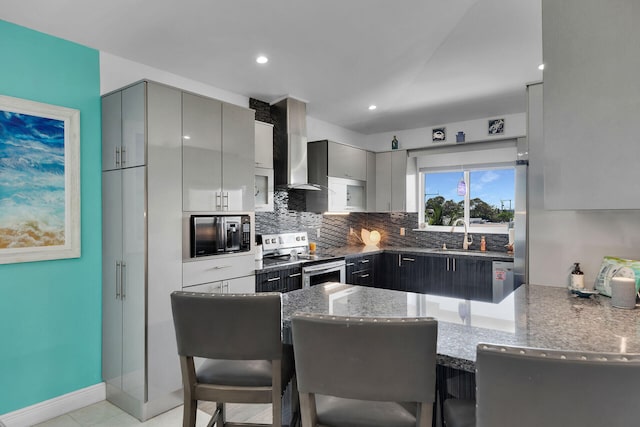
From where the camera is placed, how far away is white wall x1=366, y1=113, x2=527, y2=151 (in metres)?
4.75

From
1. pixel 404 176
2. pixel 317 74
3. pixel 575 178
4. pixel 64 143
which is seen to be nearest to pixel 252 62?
pixel 317 74

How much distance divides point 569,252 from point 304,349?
75.5 inches

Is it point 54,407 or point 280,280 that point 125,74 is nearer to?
point 280,280

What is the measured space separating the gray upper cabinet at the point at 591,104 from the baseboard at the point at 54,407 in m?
3.25

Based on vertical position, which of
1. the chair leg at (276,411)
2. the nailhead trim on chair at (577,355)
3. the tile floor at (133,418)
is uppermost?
the nailhead trim on chair at (577,355)

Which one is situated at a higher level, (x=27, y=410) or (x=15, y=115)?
(x=15, y=115)

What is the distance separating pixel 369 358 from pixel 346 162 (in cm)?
407

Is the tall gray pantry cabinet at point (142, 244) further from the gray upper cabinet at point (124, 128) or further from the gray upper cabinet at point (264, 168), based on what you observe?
the gray upper cabinet at point (264, 168)

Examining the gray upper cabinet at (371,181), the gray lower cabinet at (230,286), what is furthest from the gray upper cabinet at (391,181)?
the gray lower cabinet at (230,286)

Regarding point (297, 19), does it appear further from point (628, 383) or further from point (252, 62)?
point (628, 383)

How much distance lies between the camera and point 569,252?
2207 millimetres

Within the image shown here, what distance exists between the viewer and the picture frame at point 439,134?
17.4ft

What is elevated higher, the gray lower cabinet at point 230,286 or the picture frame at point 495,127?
the picture frame at point 495,127

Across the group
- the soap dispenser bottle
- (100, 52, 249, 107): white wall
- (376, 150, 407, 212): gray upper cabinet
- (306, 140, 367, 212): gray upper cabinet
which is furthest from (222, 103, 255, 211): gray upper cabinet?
(376, 150, 407, 212): gray upper cabinet
